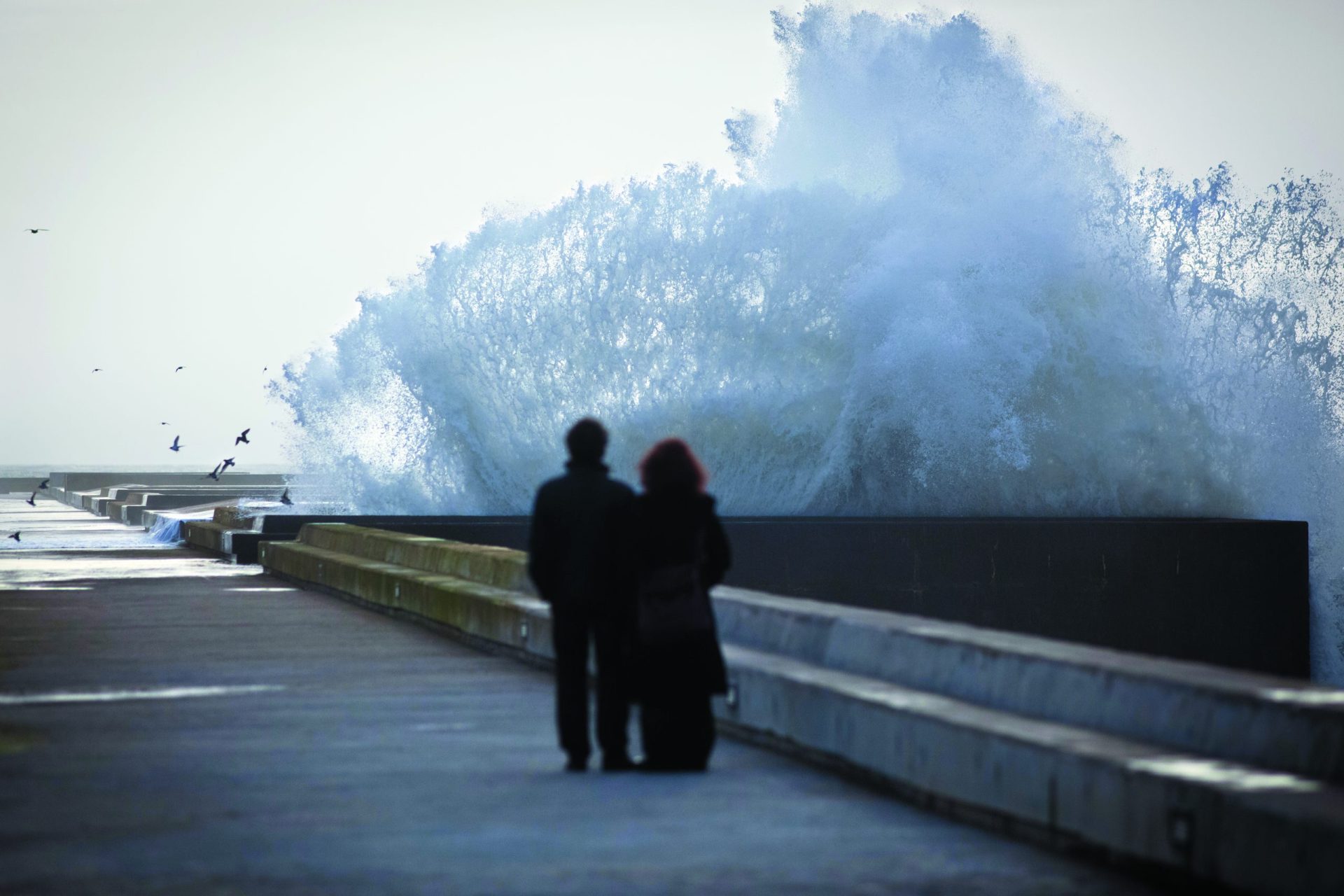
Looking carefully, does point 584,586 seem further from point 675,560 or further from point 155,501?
point 155,501

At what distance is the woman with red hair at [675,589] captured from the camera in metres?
8.13

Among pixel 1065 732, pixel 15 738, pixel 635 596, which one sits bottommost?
pixel 15 738

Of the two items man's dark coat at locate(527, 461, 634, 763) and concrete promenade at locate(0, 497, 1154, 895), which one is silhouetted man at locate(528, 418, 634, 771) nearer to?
man's dark coat at locate(527, 461, 634, 763)

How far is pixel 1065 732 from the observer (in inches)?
266

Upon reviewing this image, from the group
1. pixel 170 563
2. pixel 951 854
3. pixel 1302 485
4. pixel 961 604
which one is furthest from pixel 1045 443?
pixel 951 854

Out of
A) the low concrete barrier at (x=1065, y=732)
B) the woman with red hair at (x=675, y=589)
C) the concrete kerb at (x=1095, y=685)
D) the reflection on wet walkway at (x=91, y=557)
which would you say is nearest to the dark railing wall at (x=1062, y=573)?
the reflection on wet walkway at (x=91, y=557)

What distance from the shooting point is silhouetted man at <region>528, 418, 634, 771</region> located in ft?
27.1

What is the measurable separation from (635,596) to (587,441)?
0.74m

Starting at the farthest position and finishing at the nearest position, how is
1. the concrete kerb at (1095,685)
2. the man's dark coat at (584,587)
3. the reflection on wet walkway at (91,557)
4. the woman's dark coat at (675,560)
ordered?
the reflection on wet walkway at (91,557), the man's dark coat at (584,587), the woman's dark coat at (675,560), the concrete kerb at (1095,685)

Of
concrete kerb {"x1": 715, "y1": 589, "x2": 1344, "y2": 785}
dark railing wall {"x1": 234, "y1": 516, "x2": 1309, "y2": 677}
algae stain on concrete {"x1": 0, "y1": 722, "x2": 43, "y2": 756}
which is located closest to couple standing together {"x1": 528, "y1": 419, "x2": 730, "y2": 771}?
concrete kerb {"x1": 715, "y1": 589, "x2": 1344, "y2": 785}

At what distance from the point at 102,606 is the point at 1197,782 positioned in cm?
1581

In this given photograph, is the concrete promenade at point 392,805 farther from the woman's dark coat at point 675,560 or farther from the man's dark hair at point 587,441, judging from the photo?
the man's dark hair at point 587,441

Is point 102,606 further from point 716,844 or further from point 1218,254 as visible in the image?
point 1218,254

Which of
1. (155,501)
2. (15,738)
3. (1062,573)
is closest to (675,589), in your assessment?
(15,738)
